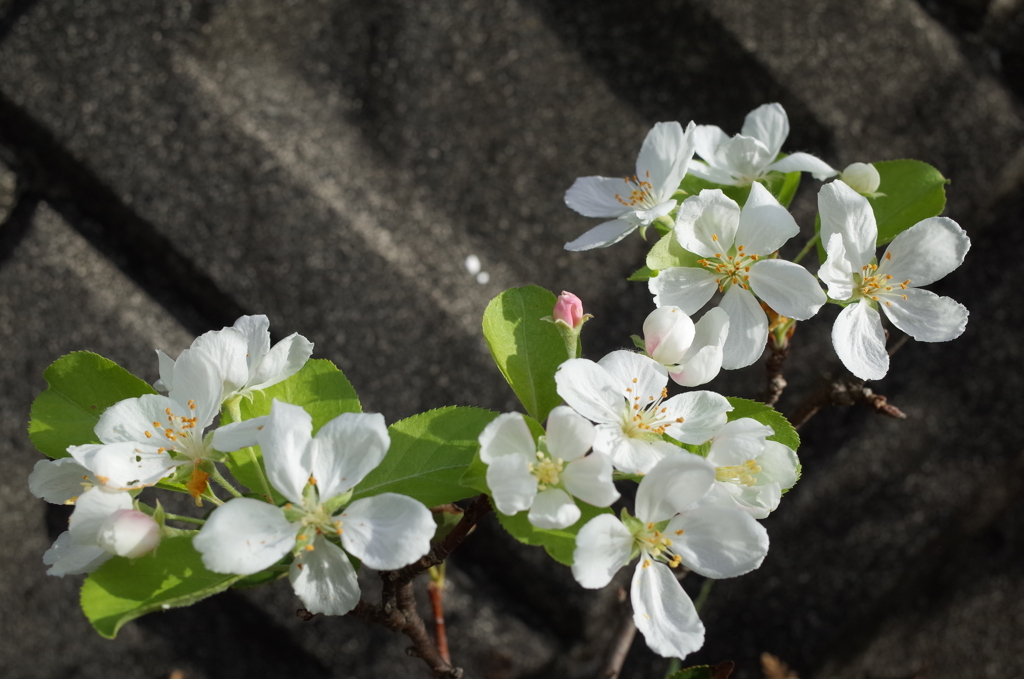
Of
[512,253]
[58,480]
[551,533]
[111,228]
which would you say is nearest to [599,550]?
[551,533]

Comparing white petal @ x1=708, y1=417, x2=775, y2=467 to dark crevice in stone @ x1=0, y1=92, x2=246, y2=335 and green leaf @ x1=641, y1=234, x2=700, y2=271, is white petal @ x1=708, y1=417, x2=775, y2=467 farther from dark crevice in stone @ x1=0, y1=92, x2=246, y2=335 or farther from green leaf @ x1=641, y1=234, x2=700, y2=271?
dark crevice in stone @ x1=0, y1=92, x2=246, y2=335

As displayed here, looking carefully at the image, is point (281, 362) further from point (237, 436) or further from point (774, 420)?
point (774, 420)

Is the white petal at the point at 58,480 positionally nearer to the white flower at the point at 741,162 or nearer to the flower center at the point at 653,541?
the flower center at the point at 653,541

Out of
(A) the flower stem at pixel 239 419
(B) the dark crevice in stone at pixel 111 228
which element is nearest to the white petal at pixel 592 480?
(A) the flower stem at pixel 239 419

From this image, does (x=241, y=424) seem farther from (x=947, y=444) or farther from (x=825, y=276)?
(x=947, y=444)

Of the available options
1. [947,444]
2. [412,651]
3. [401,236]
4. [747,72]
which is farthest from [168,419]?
[947,444]

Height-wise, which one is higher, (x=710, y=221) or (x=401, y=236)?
(x=710, y=221)

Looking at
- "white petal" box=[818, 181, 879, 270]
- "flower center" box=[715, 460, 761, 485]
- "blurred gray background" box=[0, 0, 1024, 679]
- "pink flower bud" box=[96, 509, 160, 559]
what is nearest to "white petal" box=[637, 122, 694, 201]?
"white petal" box=[818, 181, 879, 270]
